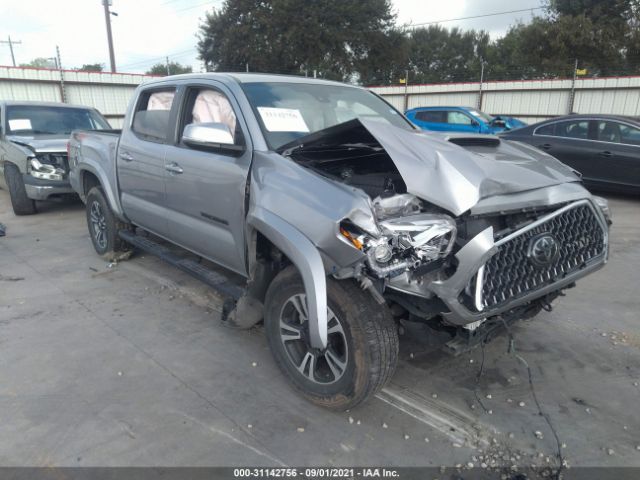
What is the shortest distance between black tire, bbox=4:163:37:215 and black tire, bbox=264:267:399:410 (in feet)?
21.8

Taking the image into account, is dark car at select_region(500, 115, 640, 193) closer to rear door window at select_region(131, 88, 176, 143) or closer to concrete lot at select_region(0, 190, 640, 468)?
concrete lot at select_region(0, 190, 640, 468)

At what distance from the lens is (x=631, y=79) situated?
53.5 ft

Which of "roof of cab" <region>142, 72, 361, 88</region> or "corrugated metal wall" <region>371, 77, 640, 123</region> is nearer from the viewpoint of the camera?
"roof of cab" <region>142, 72, 361, 88</region>

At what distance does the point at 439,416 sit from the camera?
9.23 ft

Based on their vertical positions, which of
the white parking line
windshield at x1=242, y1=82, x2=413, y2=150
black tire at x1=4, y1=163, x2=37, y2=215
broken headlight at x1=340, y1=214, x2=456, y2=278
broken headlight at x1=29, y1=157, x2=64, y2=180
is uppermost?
windshield at x1=242, y1=82, x2=413, y2=150

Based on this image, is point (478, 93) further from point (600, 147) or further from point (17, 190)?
point (17, 190)

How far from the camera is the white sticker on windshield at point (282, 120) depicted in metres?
3.22

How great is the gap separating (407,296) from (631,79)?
1808cm

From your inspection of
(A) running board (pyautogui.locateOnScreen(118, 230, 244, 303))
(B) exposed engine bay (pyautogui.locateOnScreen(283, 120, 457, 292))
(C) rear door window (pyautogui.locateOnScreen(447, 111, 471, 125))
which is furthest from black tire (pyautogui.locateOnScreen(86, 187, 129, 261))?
(C) rear door window (pyautogui.locateOnScreen(447, 111, 471, 125))

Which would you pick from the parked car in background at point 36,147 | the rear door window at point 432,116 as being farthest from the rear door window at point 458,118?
the parked car in background at point 36,147

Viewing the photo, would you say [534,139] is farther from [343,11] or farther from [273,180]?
[343,11]

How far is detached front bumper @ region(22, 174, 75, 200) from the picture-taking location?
7.40 metres

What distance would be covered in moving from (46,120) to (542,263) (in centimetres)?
863

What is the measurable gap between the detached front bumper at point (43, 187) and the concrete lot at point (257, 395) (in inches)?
132
